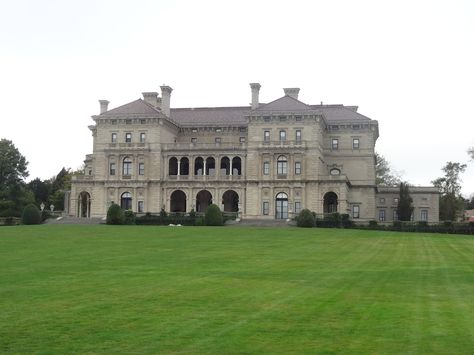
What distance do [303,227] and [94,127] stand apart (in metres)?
38.8

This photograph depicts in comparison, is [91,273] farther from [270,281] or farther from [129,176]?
[129,176]

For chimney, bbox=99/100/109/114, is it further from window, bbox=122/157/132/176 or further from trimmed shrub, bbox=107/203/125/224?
trimmed shrub, bbox=107/203/125/224

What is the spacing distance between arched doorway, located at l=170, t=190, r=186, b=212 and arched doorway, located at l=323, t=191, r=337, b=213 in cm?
1806

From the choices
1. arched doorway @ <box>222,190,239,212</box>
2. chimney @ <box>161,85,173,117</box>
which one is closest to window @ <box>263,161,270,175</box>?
arched doorway @ <box>222,190,239,212</box>

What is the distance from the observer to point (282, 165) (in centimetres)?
8406

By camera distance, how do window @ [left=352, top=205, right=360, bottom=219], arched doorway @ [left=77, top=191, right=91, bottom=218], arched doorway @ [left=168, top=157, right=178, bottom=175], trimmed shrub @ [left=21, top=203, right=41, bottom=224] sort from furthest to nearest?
arched doorway @ [left=168, top=157, right=178, bottom=175] → arched doorway @ [left=77, top=191, right=91, bottom=218] → window @ [left=352, top=205, right=360, bottom=219] → trimmed shrub @ [left=21, top=203, right=41, bottom=224]

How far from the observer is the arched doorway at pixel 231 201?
88312mm

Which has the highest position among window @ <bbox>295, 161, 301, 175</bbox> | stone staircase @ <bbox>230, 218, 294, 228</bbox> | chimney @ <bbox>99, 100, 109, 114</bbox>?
chimney @ <bbox>99, 100, 109, 114</bbox>

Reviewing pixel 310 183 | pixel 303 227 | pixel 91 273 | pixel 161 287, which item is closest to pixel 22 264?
pixel 91 273

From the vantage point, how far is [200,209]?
89.0 metres

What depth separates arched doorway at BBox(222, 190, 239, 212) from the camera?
88312mm

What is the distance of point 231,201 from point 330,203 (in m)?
12.7

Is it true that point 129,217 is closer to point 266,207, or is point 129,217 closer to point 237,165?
point 266,207

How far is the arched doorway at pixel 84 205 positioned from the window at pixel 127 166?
620 cm
